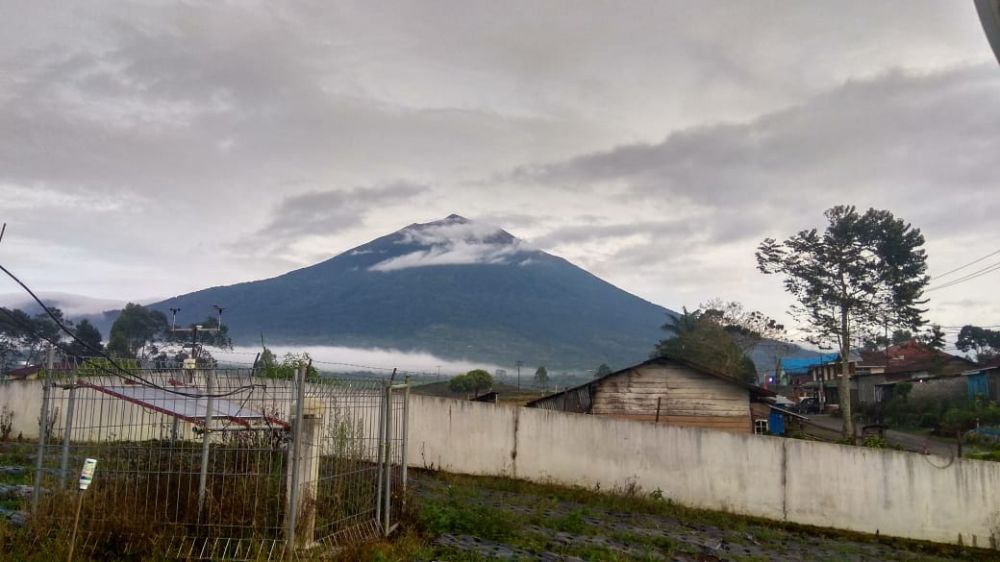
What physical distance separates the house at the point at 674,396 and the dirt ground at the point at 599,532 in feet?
31.4

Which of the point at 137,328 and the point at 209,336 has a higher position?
the point at 137,328

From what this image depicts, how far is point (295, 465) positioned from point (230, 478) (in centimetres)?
116

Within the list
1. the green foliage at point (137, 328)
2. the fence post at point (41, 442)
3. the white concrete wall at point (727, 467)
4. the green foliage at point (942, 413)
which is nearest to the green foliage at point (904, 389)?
the green foliage at point (942, 413)

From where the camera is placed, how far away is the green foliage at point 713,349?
55.2 m

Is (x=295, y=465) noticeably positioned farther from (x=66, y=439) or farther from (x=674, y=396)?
(x=674, y=396)

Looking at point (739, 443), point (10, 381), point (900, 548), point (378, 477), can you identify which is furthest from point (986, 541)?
point (10, 381)

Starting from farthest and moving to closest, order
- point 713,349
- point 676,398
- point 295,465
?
1. point 713,349
2. point 676,398
3. point 295,465

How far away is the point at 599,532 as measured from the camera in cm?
1366

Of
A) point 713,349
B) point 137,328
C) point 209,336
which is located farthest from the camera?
point 209,336

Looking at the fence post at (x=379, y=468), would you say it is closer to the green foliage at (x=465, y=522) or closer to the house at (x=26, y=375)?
the green foliage at (x=465, y=522)

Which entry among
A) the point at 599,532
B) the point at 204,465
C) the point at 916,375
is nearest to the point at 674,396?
the point at 599,532

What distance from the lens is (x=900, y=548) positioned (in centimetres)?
1636

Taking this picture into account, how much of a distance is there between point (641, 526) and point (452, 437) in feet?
24.0

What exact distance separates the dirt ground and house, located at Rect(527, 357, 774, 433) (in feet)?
31.4
